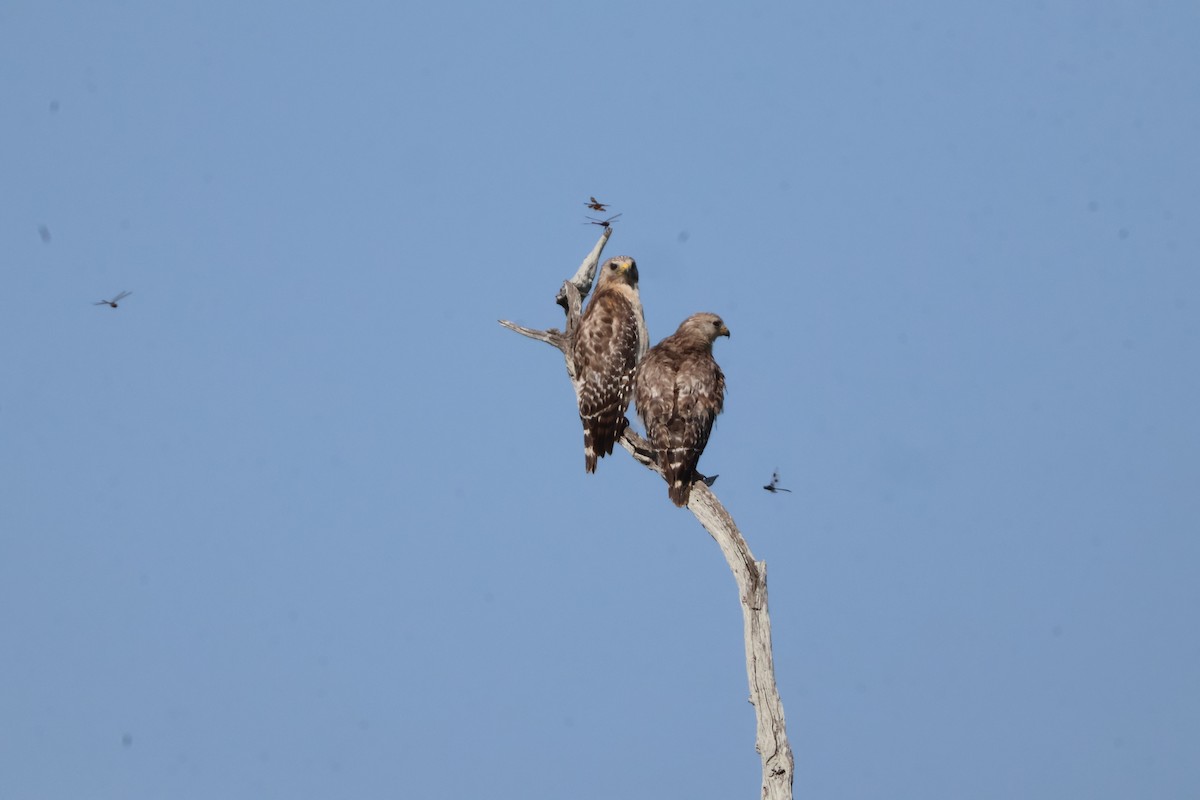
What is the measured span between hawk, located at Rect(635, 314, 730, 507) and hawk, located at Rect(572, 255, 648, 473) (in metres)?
0.38

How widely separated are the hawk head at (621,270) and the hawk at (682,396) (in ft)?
4.34

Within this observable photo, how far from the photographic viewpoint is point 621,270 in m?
18.3

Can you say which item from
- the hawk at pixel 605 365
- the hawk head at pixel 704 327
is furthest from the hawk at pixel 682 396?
the hawk at pixel 605 365

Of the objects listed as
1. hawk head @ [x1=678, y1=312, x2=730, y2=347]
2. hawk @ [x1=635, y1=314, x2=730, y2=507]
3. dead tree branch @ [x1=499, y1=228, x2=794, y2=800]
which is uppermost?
hawk head @ [x1=678, y1=312, x2=730, y2=347]

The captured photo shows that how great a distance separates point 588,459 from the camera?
17453 mm

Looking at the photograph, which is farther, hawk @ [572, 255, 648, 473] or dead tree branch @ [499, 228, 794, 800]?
hawk @ [572, 255, 648, 473]

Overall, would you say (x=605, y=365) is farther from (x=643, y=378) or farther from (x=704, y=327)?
(x=704, y=327)

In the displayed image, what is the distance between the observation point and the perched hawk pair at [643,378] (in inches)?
634

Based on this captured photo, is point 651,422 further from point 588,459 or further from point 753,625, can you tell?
point 753,625

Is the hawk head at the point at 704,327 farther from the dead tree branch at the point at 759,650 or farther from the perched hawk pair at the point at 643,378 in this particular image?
the dead tree branch at the point at 759,650

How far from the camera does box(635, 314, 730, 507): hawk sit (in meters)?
16.0

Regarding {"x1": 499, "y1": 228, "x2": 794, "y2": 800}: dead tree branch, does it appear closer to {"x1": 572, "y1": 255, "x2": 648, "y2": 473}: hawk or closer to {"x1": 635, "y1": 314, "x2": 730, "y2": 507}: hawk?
{"x1": 635, "y1": 314, "x2": 730, "y2": 507}: hawk

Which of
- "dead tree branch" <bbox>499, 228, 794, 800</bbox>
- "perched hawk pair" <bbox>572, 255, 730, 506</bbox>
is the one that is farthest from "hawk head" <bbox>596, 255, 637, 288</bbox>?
"dead tree branch" <bbox>499, 228, 794, 800</bbox>

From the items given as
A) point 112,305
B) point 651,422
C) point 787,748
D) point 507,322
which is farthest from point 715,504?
point 112,305
